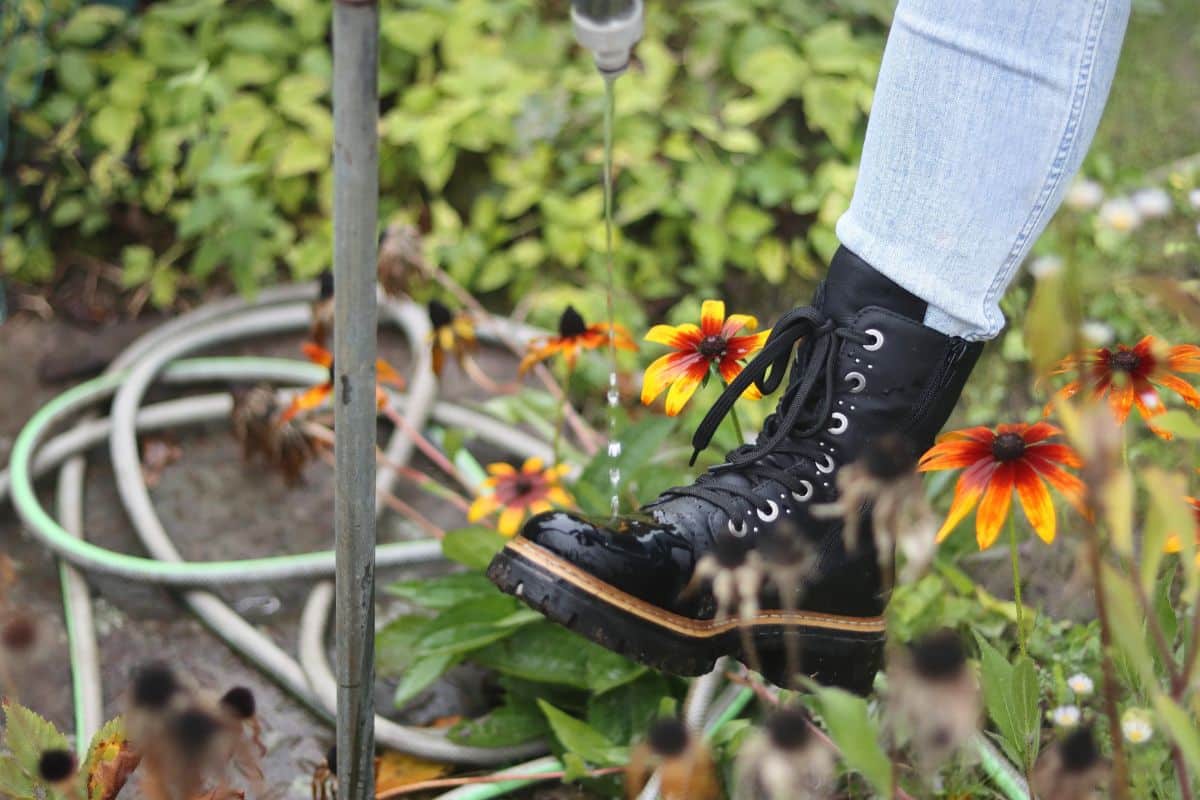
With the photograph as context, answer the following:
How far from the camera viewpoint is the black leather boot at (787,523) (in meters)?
1.09

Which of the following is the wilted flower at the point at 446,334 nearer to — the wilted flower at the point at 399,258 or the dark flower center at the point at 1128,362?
the wilted flower at the point at 399,258

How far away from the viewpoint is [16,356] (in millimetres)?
2062

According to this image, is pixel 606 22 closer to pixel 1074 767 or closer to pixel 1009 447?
pixel 1009 447

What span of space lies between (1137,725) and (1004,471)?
0.27 metres

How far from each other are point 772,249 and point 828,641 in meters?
1.07

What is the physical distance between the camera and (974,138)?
3.44ft

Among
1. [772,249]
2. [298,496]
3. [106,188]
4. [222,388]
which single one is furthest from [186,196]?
[772,249]

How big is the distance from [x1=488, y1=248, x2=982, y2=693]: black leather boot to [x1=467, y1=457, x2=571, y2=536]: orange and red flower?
20cm

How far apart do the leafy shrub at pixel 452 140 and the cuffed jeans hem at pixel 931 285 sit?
3.12 feet

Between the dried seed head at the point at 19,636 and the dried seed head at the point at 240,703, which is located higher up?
the dried seed head at the point at 19,636

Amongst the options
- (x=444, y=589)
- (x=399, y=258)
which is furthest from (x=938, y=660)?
(x=399, y=258)

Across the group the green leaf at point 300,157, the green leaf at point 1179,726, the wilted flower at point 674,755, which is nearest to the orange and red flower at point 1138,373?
the green leaf at point 1179,726

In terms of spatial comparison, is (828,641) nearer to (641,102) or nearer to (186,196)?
(641,102)

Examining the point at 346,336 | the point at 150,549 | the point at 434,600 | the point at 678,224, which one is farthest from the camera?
the point at 678,224
